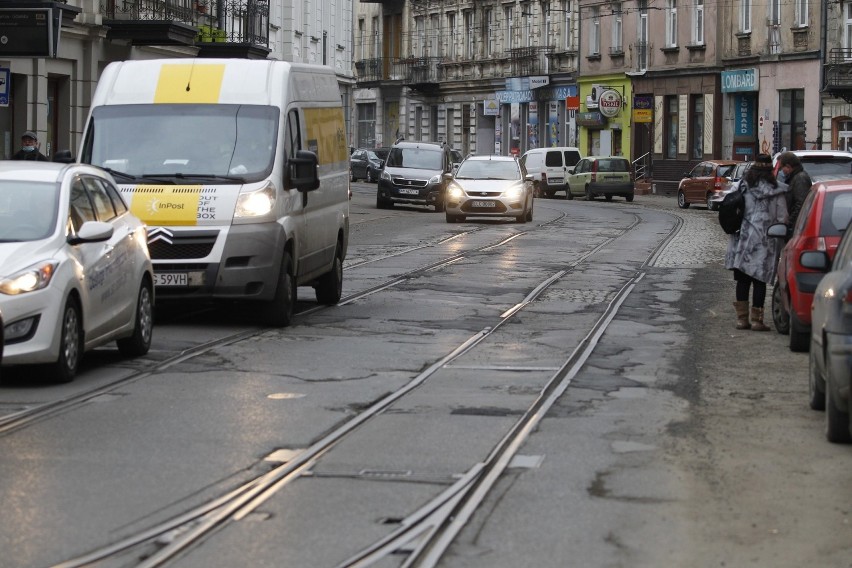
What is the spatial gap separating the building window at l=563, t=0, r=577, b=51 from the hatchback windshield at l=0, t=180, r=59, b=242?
6193 centimetres

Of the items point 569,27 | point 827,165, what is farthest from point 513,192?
point 569,27

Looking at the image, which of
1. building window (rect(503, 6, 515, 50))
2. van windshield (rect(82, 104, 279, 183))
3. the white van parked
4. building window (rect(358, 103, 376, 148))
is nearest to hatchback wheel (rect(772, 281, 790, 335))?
van windshield (rect(82, 104, 279, 183))

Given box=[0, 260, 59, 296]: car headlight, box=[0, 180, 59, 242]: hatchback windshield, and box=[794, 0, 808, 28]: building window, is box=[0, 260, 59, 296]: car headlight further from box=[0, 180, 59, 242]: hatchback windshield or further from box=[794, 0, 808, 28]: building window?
box=[794, 0, 808, 28]: building window

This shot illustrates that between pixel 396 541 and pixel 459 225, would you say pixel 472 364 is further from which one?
pixel 459 225

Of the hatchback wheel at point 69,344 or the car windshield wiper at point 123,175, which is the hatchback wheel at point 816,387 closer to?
the hatchback wheel at point 69,344

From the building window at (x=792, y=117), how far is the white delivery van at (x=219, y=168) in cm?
4166

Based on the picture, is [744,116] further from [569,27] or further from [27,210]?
[27,210]

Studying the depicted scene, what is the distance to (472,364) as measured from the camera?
13.7 meters

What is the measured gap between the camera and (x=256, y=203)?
15984 millimetres

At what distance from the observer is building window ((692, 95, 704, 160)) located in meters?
64.4

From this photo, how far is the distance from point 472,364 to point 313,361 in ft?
4.08

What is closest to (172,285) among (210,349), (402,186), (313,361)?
(210,349)

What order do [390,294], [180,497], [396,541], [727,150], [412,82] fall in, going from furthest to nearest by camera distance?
[412,82]
[727,150]
[390,294]
[180,497]
[396,541]

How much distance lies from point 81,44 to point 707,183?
23.1m
